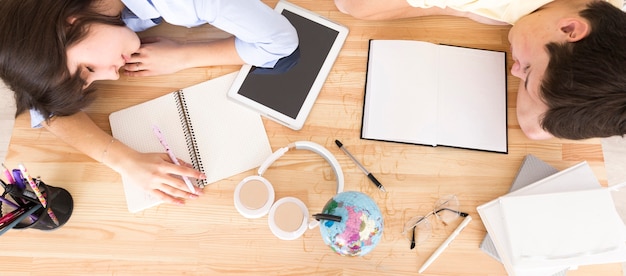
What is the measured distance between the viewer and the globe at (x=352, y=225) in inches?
27.2

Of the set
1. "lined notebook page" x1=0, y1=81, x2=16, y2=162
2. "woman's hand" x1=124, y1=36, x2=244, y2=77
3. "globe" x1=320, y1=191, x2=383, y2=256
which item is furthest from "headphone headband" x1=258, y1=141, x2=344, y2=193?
"lined notebook page" x1=0, y1=81, x2=16, y2=162

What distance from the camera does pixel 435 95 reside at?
34.2 inches

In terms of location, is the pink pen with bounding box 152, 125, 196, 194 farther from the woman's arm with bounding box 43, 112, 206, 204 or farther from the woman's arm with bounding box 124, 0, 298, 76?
the woman's arm with bounding box 124, 0, 298, 76

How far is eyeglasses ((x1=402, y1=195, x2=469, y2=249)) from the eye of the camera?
0.81 metres

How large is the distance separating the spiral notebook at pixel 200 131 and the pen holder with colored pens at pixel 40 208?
11 centimetres

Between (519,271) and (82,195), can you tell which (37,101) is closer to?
(82,195)

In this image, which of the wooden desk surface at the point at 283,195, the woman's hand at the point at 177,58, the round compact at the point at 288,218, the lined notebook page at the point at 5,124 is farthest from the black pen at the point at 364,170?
the lined notebook page at the point at 5,124

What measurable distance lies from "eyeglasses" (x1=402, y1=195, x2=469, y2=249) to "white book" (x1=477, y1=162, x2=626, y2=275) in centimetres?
6

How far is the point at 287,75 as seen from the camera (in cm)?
89

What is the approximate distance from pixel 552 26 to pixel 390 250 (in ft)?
1.64

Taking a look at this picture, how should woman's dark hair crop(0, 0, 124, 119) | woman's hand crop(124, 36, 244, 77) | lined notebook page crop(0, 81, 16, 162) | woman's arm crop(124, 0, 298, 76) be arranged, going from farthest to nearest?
lined notebook page crop(0, 81, 16, 162)
woman's hand crop(124, 36, 244, 77)
woman's arm crop(124, 0, 298, 76)
woman's dark hair crop(0, 0, 124, 119)

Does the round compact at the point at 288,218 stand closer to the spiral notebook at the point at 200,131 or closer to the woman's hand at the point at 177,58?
the spiral notebook at the point at 200,131

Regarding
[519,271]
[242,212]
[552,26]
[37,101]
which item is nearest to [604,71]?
[552,26]

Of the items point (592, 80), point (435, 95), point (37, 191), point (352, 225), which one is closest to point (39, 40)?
point (37, 191)
